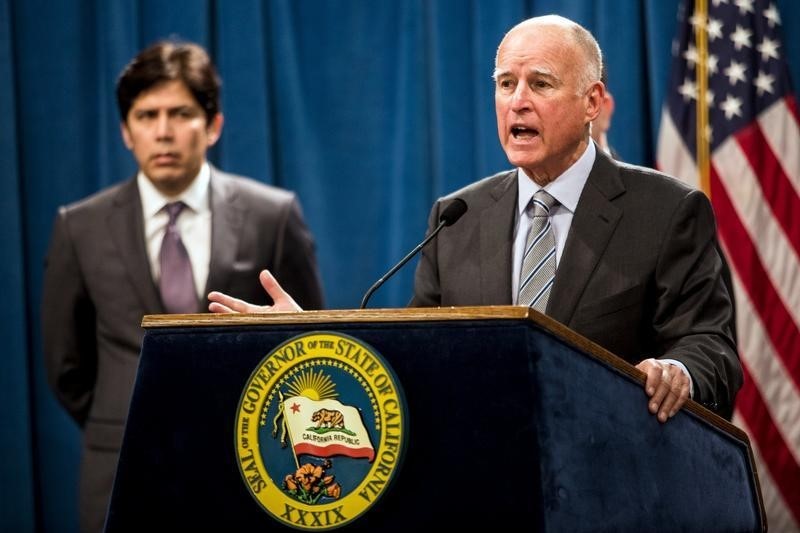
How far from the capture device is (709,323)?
2135 mm

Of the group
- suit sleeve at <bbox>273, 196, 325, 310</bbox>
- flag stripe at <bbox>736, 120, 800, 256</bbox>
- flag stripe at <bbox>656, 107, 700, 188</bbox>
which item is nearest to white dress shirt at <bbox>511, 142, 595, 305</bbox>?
suit sleeve at <bbox>273, 196, 325, 310</bbox>

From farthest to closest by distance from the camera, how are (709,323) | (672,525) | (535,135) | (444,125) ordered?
(444,125) → (535,135) → (709,323) → (672,525)

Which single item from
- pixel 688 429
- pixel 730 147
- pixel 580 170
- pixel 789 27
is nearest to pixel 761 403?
pixel 730 147

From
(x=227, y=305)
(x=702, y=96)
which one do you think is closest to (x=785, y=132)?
Answer: (x=702, y=96)

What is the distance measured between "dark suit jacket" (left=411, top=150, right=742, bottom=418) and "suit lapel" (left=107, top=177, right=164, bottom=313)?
143 centimetres

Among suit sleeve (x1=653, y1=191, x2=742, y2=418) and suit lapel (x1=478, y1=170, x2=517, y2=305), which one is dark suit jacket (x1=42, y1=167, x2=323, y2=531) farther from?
suit sleeve (x1=653, y1=191, x2=742, y2=418)

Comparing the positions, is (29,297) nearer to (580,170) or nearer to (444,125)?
(444,125)

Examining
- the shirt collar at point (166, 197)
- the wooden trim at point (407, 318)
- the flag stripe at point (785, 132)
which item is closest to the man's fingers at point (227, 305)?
the wooden trim at point (407, 318)

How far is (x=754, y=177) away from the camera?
4457 millimetres

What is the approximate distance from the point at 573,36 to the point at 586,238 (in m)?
0.41

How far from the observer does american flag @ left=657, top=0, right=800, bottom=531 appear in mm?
4402

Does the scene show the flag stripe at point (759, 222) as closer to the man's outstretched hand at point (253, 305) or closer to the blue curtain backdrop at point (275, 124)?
the blue curtain backdrop at point (275, 124)

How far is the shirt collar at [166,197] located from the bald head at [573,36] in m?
1.64

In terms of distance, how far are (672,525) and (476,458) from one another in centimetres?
37
